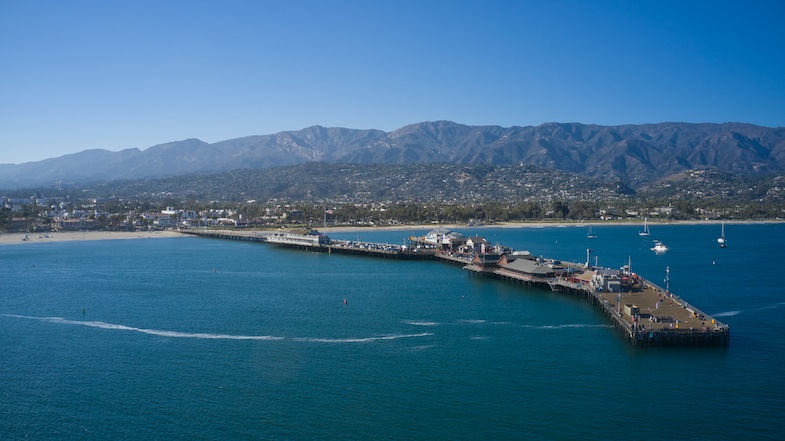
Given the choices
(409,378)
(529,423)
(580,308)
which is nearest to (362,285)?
(580,308)

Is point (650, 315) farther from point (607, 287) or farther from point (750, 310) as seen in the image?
point (750, 310)

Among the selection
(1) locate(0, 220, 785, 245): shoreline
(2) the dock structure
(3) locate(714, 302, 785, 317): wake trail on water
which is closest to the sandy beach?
(1) locate(0, 220, 785, 245): shoreline

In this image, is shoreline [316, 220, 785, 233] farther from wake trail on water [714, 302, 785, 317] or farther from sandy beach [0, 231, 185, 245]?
wake trail on water [714, 302, 785, 317]

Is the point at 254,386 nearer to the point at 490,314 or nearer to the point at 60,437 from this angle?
the point at 60,437

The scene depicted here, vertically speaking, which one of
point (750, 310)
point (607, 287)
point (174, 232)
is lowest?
point (750, 310)

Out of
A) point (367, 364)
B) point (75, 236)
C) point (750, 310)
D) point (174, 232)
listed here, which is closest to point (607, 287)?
point (750, 310)

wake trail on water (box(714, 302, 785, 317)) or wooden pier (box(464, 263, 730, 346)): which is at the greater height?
wooden pier (box(464, 263, 730, 346))
